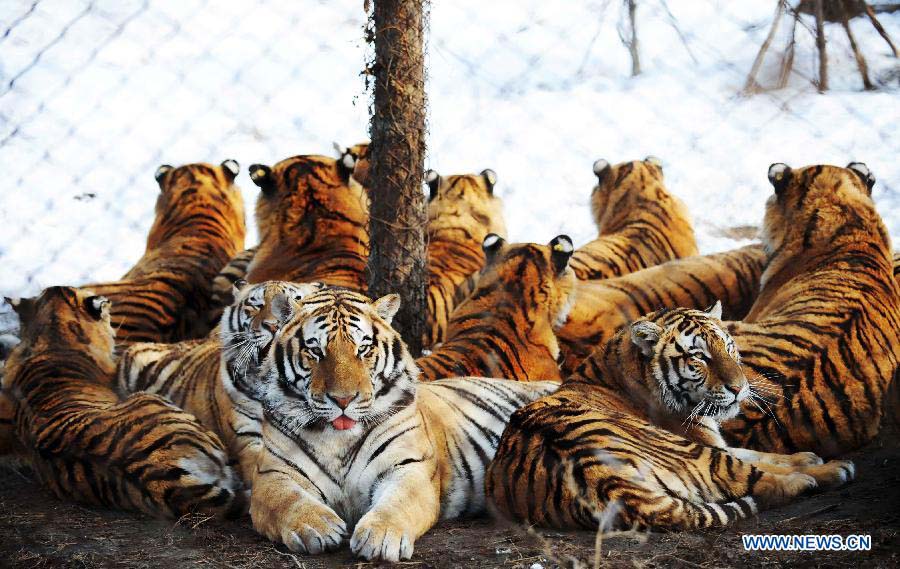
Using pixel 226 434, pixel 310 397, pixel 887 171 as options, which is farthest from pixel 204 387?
pixel 887 171

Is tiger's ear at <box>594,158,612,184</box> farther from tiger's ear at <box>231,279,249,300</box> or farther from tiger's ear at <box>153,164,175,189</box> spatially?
tiger's ear at <box>231,279,249,300</box>

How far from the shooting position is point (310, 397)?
2.64 metres

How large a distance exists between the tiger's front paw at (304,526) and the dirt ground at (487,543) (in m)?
0.03

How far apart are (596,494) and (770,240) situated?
6.44 feet

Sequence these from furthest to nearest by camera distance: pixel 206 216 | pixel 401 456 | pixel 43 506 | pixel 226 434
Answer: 1. pixel 206 216
2. pixel 226 434
3. pixel 43 506
4. pixel 401 456

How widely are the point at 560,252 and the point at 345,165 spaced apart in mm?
1018

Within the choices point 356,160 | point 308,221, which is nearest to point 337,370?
point 308,221

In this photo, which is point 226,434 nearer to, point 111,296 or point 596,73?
point 111,296

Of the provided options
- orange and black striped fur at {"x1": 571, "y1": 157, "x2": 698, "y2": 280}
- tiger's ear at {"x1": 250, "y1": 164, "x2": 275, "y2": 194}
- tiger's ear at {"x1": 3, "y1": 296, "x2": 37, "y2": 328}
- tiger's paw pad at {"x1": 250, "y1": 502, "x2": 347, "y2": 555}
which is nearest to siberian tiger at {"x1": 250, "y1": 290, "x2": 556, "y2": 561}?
tiger's paw pad at {"x1": 250, "y1": 502, "x2": 347, "y2": 555}

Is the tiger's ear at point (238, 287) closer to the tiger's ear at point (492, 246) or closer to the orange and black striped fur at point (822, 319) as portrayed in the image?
the tiger's ear at point (492, 246)

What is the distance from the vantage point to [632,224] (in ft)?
16.7

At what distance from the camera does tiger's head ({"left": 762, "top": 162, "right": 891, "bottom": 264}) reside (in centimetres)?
398

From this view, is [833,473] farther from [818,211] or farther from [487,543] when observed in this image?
[818,211]

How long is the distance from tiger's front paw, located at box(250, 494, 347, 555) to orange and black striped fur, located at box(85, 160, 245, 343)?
71.8 inches
